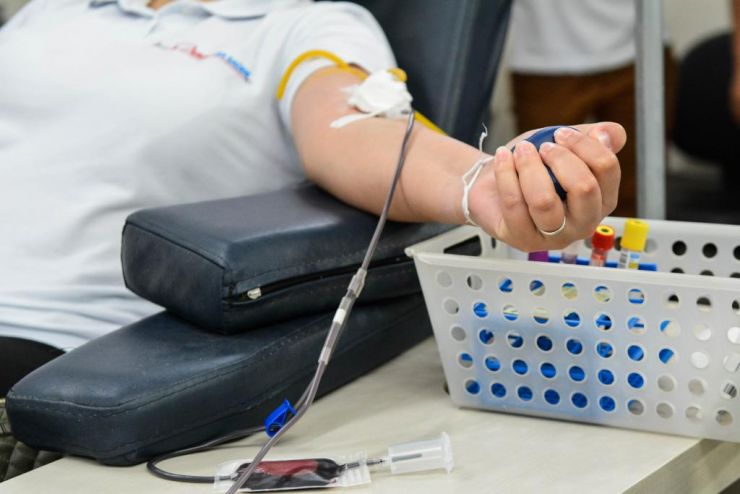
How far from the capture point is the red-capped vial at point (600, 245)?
97 cm

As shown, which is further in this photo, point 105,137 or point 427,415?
point 105,137

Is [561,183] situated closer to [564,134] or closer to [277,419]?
[564,134]

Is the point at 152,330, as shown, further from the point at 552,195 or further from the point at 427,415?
the point at 552,195

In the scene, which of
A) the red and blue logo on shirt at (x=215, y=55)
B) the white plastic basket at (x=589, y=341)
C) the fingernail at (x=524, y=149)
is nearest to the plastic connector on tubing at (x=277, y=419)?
the white plastic basket at (x=589, y=341)

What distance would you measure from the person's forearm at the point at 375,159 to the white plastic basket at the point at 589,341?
0.05m

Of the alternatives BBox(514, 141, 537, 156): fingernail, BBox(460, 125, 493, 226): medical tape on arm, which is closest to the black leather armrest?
BBox(460, 125, 493, 226): medical tape on arm

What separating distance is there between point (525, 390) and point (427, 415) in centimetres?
10

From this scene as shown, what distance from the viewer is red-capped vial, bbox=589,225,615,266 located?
3.20 ft

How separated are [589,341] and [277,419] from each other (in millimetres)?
279

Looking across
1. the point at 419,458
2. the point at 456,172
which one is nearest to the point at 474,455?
the point at 419,458

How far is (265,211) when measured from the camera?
1039 mm

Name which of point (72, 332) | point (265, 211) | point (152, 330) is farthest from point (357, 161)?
point (72, 332)

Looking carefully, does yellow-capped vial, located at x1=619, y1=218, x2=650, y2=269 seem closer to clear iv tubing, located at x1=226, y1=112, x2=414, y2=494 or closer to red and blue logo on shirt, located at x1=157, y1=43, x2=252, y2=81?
clear iv tubing, located at x1=226, y1=112, x2=414, y2=494

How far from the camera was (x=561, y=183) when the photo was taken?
31.3 inches
